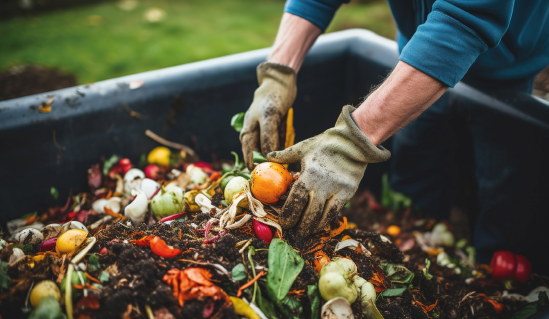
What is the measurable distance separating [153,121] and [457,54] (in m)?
1.56

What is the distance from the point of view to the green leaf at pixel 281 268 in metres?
1.16

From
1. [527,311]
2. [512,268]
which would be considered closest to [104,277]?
[527,311]

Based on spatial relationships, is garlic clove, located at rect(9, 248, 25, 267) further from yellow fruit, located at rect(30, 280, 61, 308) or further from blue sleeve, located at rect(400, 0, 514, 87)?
blue sleeve, located at rect(400, 0, 514, 87)

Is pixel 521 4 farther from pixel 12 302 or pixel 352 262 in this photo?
pixel 12 302

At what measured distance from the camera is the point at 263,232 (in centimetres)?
133

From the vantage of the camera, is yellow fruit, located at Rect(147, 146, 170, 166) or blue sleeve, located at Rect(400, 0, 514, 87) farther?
yellow fruit, located at Rect(147, 146, 170, 166)

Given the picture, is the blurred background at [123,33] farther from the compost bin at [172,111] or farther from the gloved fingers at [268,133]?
the gloved fingers at [268,133]

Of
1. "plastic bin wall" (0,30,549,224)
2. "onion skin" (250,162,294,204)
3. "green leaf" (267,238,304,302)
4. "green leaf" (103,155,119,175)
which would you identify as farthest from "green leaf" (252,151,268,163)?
"green leaf" (103,155,119,175)

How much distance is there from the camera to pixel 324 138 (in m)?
1.37

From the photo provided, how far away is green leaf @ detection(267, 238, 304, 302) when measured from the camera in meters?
1.16

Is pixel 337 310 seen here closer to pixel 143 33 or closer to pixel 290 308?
pixel 290 308

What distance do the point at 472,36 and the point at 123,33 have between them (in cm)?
528

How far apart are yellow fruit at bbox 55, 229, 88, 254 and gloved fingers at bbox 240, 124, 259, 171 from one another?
2.59ft

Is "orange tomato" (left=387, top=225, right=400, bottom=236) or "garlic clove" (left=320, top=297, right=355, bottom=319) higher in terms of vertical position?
"garlic clove" (left=320, top=297, right=355, bottom=319)
